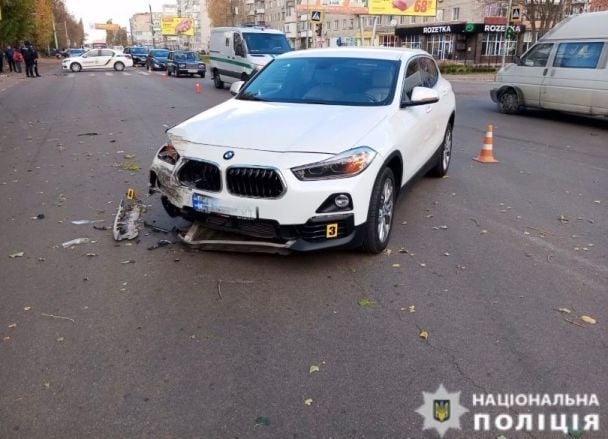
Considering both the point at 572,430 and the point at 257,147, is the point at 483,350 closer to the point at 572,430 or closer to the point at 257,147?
the point at 572,430

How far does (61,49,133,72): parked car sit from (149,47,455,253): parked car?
39.5 meters

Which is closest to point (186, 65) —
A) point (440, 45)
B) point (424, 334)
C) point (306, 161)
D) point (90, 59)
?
point (90, 59)

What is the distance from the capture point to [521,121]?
13203 mm

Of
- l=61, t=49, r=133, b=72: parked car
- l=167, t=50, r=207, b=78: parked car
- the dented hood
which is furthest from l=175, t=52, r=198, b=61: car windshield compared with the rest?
the dented hood

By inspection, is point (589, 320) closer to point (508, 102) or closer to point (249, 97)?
point (249, 97)

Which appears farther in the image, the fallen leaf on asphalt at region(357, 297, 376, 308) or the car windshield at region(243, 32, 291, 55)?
the car windshield at region(243, 32, 291, 55)

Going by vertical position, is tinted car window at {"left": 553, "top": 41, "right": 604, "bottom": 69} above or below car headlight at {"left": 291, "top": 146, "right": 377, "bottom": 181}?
above

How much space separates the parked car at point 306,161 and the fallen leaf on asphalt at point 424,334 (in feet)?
3.27

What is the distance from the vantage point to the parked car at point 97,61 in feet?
131

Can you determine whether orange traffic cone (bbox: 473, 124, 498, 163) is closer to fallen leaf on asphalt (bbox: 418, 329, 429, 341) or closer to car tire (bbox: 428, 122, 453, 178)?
car tire (bbox: 428, 122, 453, 178)

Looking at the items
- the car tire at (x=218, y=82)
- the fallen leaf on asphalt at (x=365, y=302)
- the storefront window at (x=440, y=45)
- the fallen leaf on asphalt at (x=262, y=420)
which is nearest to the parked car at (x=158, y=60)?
the car tire at (x=218, y=82)

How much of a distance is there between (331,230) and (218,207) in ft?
2.98

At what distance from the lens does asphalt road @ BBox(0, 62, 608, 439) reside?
2.73 metres

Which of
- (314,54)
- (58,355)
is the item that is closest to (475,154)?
(314,54)
